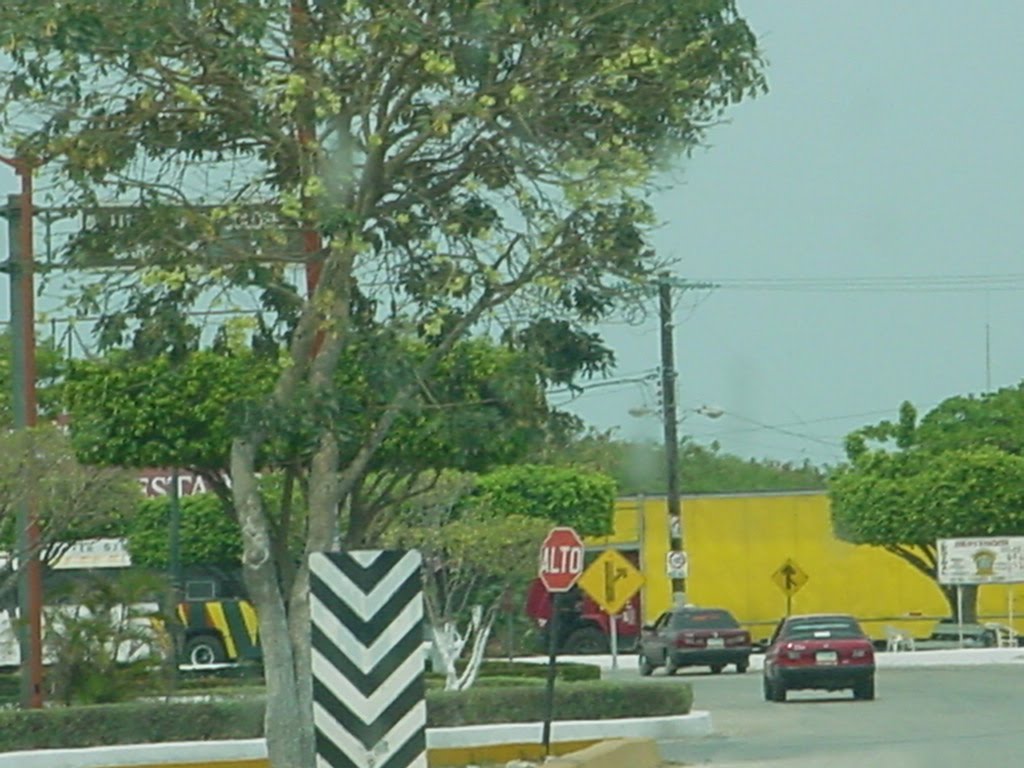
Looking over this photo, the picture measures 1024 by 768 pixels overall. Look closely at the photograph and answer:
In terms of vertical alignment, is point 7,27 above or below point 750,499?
above

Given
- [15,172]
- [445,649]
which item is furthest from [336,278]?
[445,649]

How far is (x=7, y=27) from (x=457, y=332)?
4565mm

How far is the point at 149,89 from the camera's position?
59.4 feet

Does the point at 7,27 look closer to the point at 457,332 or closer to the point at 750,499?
the point at 457,332

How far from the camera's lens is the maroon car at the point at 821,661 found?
122ft

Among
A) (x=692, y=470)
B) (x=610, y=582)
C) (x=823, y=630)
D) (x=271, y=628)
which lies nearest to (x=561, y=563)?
(x=271, y=628)

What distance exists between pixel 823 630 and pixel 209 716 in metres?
15.5

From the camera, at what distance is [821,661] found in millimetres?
37094

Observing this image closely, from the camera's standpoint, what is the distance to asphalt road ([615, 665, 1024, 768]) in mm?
24969

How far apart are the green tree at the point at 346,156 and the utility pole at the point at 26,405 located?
2.51 m

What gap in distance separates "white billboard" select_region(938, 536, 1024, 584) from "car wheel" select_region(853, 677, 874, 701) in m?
15.9

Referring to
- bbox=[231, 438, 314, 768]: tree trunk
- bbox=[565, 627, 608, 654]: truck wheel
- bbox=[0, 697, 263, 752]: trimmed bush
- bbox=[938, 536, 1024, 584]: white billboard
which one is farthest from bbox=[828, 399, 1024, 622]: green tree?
bbox=[231, 438, 314, 768]: tree trunk

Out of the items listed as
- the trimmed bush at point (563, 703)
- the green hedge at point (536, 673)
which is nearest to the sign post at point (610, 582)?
the trimmed bush at point (563, 703)

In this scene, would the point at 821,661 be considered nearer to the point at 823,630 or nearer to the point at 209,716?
the point at 823,630
